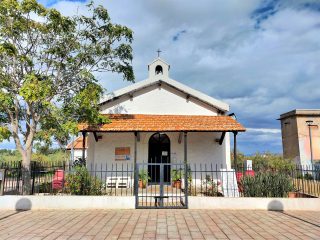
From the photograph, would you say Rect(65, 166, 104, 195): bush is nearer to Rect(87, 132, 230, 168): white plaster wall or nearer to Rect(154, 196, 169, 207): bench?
Rect(154, 196, 169, 207): bench

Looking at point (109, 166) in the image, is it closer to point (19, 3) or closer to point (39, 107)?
point (39, 107)

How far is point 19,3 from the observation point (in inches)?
405

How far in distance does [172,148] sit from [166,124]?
1.99 metres

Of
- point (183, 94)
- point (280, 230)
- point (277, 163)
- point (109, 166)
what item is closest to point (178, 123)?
point (183, 94)

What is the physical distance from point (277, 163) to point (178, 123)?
14.1 meters

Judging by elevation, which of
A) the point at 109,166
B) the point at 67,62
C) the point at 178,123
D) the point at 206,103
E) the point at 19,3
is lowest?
the point at 109,166

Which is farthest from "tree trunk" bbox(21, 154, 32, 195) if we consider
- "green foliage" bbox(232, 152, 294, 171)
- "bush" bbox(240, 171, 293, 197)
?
"green foliage" bbox(232, 152, 294, 171)

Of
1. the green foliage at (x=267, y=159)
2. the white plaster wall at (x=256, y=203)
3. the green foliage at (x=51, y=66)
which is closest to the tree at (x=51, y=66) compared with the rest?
the green foliage at (x=51, y=66)

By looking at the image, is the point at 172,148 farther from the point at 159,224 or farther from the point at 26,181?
the point at 159,224

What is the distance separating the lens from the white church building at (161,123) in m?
14.5

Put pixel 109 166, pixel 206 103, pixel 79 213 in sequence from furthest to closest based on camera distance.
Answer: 1. pixel 206 103
2. pixel 109 166
3. pixel 79 213

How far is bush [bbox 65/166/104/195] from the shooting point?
9.97 m

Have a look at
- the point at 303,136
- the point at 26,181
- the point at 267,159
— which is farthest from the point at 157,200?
the point at 303,136

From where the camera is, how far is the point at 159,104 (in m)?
15.5
